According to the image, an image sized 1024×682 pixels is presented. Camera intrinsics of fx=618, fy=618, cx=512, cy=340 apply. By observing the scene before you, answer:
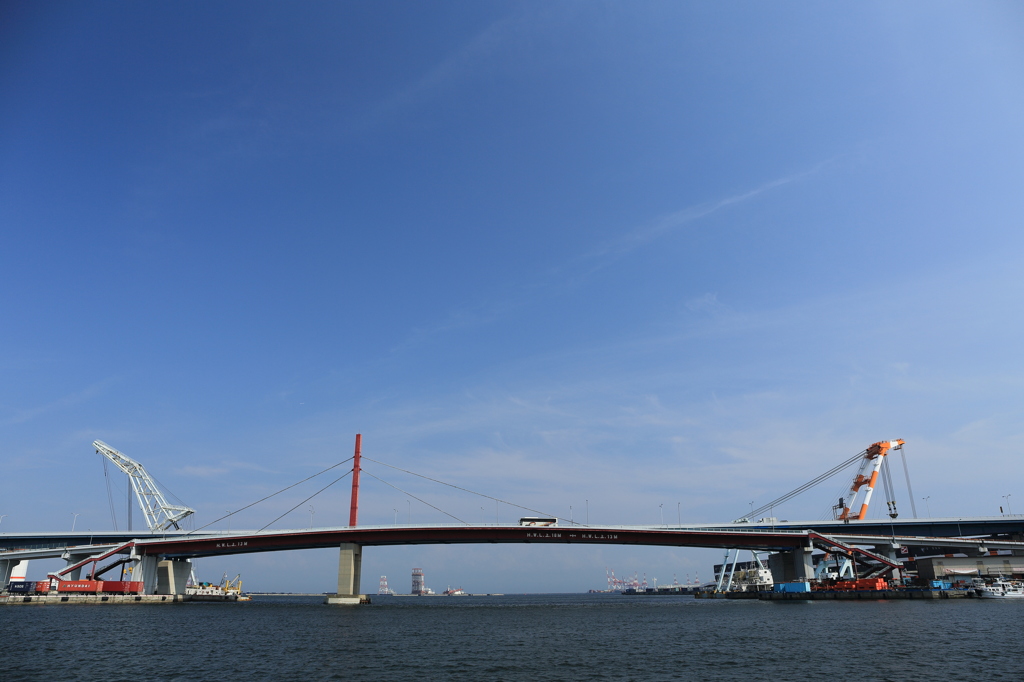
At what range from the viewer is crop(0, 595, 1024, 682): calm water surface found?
32.7 meters

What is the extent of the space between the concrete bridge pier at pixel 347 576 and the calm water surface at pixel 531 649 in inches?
1431

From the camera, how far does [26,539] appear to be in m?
128

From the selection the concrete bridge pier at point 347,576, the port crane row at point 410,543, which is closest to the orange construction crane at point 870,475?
the port crane row at point 410,543

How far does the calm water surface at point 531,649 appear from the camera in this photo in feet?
107

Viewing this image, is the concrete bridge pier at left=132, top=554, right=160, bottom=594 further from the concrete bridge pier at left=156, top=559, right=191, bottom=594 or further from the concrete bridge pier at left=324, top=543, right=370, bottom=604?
the concrete bridge pier at left=324, top=543, right=370, bottom=604

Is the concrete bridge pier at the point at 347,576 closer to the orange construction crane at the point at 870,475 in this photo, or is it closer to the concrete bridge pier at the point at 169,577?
the concrete bridge pier at the point at 169,577

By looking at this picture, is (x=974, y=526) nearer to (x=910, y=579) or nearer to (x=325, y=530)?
(x=910, y=579)

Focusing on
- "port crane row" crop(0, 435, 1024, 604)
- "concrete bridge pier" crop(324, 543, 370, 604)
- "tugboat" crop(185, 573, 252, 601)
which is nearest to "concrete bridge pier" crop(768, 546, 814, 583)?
"port crane row" crop(0, 435, 1024, 604)

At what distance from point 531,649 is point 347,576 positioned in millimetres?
66405

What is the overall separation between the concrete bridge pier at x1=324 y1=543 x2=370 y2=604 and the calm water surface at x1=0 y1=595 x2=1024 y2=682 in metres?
36.4

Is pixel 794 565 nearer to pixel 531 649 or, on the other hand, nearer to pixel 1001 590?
pixel 1001 590

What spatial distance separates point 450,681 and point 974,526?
466ft

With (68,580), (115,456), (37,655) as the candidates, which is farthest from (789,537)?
(115,456)

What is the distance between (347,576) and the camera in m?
101
